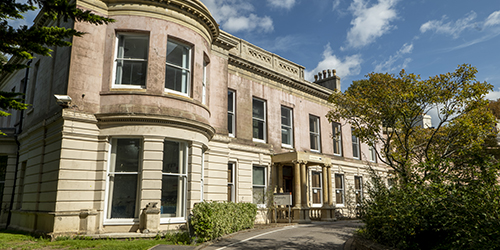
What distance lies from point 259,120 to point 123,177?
9.88m

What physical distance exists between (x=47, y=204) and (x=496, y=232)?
13.2 meters

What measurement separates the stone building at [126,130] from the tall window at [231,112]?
0.51m

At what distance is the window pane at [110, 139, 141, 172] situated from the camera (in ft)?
41.9

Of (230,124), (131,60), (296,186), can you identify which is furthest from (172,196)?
(296,186)

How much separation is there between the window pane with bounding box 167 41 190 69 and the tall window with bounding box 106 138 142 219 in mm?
3716

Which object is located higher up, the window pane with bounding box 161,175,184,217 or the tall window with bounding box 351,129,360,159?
the tall window with bounding box 351,129,360,159

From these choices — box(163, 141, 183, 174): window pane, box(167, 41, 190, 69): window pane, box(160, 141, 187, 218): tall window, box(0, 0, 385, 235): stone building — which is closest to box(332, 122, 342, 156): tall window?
box(0, 0, 385, 235): stone building

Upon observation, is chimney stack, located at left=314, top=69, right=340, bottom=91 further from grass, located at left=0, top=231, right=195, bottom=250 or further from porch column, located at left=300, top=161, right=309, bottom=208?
grass, located at left=0, top=231, right=195, bottom=250

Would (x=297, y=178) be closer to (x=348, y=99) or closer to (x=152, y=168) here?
(x=348, y=99)

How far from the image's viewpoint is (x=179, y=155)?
13641 mm

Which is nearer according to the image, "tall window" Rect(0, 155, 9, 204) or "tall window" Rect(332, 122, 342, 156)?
"tall window" Rect(0, 155, 9, 204)

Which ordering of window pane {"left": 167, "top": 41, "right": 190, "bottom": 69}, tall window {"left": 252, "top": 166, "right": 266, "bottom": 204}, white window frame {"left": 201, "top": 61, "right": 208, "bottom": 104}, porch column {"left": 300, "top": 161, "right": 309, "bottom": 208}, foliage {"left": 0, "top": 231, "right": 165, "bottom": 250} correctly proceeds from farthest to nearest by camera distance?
porch column {"left": 300, "top": 161, "right": 309, "bottom": 208}
tall window {"left": 252, "top": 166, "right": 266, "bottom": 204}
white window frame {"left": 201, "top": 61, "right": 208, "bottom": 104}
window pane {"left": 167, "top": 41, "right": 190, "bottom": 69}
foliage {"left": 0, "top": 231, "right": 165, "bottom": 250}

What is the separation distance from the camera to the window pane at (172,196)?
1298cm

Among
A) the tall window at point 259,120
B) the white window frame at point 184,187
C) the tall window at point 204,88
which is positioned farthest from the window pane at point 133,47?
the tall window at point 259,120
